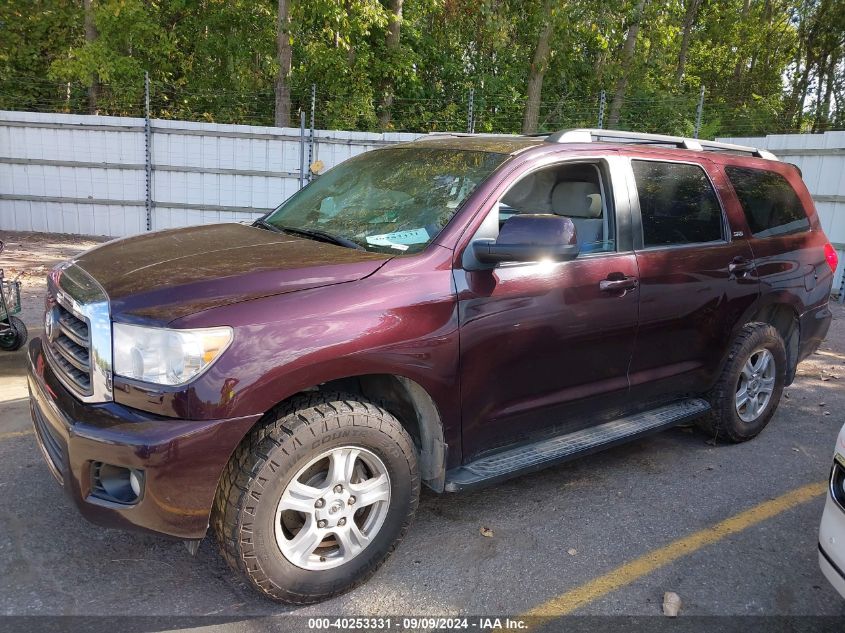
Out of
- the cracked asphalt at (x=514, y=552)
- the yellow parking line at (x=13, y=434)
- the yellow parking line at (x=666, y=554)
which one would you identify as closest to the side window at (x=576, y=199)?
the cracked asphalt at (x=514, y=552)

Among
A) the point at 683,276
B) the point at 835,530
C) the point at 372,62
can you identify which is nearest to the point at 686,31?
the point at 372,62

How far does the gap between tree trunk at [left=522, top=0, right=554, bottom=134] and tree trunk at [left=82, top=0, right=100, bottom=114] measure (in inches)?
407

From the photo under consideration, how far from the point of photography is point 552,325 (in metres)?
3.35

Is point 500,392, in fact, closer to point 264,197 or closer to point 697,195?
point 697,195

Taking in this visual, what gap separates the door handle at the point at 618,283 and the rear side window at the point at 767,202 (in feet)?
4.24

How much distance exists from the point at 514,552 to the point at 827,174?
895cm

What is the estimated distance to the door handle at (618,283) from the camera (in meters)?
3.55

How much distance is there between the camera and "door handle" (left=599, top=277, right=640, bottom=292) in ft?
11.7

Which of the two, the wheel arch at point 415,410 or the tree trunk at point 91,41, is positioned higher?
the tree trunk at point 91,41

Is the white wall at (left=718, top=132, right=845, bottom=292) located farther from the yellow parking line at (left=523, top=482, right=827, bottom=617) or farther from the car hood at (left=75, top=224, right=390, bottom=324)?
the car hood at (left=75, top=224, right=390, bottom=324)

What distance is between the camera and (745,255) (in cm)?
433

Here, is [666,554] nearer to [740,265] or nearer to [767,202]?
[740,265]

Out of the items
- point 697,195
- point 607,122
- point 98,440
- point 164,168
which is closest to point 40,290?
point 164,168

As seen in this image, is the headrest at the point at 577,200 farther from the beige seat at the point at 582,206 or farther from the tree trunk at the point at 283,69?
the tree trunk at the point at 283,69
